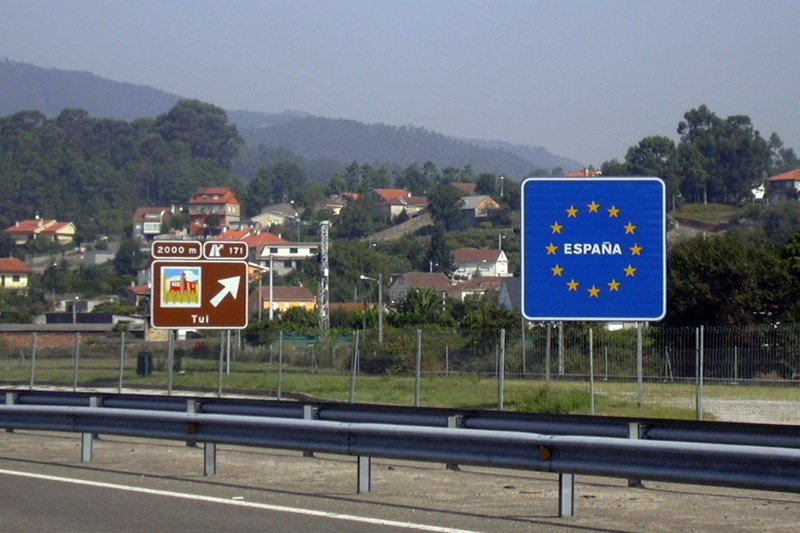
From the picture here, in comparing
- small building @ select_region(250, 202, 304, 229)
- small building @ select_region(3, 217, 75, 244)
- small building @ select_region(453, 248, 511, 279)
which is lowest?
small building @ select_region(453, 248, 511, 279)

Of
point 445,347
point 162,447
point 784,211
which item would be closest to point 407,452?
point 162,447

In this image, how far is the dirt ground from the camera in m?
10.4

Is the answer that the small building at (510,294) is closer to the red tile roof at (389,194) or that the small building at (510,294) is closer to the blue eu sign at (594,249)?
the blue eu sign at (594,249)

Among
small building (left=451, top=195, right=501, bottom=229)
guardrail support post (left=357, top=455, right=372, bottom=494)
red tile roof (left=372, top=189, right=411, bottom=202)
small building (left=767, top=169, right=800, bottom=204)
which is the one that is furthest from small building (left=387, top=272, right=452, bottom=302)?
guardrail support post (left=357, top=455, right=372, bottom=494)

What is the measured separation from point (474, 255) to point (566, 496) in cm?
11629

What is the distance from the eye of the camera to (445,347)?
26.8m

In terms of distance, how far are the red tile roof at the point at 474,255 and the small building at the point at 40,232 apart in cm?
5622

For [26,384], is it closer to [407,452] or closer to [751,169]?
[407,452]

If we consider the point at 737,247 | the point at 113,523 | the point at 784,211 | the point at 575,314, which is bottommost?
the point at 113,523

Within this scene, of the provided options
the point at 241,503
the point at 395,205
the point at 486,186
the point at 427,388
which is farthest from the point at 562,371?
the point at 395,205

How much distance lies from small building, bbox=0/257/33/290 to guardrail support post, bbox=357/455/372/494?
105 m

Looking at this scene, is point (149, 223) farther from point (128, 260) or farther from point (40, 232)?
point (128, 260)

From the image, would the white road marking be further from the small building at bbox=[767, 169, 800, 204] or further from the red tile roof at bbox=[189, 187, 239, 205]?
the red tile roof at bbox=[189, 187, 239, 205]

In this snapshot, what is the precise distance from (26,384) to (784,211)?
3747 inches
